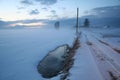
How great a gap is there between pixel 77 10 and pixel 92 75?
43.6 metres

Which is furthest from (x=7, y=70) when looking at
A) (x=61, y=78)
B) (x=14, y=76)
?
(x=61, y=78)

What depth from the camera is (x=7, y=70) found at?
12.2 m

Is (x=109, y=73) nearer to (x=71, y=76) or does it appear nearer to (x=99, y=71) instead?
(x=99, y=71)

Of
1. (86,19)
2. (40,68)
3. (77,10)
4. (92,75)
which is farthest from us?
(86,19)

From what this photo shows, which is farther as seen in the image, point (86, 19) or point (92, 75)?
point (86, 19)

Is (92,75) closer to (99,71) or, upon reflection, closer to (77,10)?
(99,71)

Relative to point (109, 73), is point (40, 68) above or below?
below

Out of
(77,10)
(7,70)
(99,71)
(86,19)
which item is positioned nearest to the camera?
(99,71)

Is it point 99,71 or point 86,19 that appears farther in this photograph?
point 86,19

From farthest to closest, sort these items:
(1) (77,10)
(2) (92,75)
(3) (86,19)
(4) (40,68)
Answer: (3) (86,19) < (1) (77,10) < (4) (40,68) < (2) (92,75)

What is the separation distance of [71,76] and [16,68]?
16.7 ft

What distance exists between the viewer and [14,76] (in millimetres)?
10875

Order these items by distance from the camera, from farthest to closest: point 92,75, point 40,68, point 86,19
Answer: point 86,19
point 40,68
point 92,75

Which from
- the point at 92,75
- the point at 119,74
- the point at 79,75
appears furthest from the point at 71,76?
the point at 119,74
